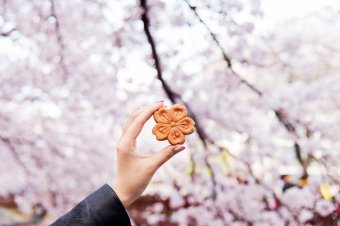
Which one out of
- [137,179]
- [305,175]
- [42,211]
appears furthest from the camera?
[42,211]

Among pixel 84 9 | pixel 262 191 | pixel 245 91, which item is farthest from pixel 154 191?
pixel 84 9

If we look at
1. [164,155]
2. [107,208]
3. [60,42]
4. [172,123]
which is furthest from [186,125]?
[60,42]

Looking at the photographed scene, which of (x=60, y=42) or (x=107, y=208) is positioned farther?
(x=60, y=42)

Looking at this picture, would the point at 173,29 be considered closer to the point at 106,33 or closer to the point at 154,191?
the point at 106,33

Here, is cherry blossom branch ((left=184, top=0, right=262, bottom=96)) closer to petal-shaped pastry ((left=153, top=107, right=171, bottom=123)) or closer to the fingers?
petal-shaped pastry ((left=153, top=107, right=171, bottom=123))

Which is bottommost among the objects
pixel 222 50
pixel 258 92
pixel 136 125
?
pixel 258 92

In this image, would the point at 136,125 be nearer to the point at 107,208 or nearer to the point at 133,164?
the point at 133,164
